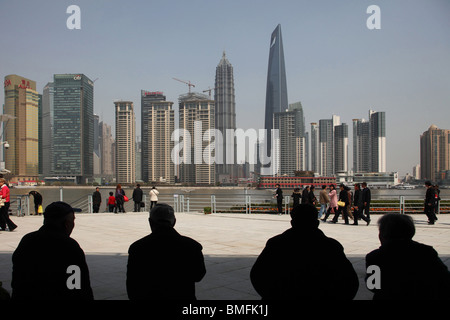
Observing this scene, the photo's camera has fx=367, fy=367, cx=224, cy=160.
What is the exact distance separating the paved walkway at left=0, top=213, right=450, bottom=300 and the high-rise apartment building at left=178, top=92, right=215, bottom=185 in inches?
4579

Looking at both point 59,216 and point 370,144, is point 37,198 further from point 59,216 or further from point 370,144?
point 370,144

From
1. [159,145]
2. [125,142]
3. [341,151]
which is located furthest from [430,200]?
[341,151]

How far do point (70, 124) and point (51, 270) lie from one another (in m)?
119

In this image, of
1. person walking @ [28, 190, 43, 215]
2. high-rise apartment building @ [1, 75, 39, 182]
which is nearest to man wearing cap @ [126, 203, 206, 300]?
person walking @ [28, 190, 43, 215]

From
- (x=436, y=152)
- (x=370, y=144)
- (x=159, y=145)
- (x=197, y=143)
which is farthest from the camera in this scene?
(x=370, y=144)

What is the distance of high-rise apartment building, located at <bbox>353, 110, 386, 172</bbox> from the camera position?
510 ft

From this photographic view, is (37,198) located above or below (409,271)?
below

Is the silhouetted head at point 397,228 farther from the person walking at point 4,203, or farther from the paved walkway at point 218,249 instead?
the person walking at point 4,203

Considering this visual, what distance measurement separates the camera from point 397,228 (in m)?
2.54

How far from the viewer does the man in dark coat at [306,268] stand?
7.88ft

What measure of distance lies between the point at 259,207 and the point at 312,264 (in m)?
18.0
